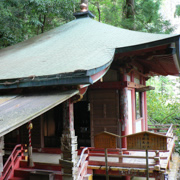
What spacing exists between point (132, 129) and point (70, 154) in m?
3.80

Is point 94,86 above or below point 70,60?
below

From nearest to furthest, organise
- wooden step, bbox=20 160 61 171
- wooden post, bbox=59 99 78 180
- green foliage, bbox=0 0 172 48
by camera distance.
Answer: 1. wooden post, bbox=59 99 78 180
2. wooden step, bbox=20 160 61 171
3. green foliage, bbox=0 0 172 48

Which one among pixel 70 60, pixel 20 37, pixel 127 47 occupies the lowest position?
pixel 70 60

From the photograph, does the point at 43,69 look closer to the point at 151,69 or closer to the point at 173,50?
the point at 173,50

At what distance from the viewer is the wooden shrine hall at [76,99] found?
477 centimetres

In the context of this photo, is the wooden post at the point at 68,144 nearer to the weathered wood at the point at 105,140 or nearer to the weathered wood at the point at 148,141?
the weathered wood at the point at 105,140

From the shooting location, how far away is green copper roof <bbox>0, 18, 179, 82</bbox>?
530cm

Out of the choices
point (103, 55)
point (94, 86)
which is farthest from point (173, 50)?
point (94, 86)

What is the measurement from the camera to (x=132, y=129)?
8.64 meters

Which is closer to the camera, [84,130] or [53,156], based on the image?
[53,156]

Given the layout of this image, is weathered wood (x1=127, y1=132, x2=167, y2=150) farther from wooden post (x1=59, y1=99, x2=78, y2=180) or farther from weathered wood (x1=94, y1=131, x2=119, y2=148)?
wooden post (x1=59, y1=99, x2=78, y2=180)

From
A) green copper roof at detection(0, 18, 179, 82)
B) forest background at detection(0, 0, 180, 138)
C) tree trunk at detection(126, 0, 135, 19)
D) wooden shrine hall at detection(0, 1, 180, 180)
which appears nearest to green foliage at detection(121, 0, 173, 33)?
forest background at detection(0, 0, 180, 138)

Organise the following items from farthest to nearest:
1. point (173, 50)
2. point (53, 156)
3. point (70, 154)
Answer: point (53, 156)
point (173, 50)
point (70, 154)

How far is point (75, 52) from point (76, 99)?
5.97ft
